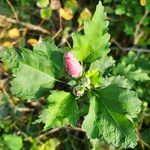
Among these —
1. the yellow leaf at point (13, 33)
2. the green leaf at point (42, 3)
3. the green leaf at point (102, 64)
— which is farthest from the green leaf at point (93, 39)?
the yellow leaf at point (13, 33)

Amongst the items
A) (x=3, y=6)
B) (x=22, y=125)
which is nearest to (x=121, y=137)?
(x=22, y=125)

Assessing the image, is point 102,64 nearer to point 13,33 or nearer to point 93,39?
point 93,39

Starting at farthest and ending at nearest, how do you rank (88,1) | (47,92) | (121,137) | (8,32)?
(88,1) < (8,32) < (47,92) < (121,137)

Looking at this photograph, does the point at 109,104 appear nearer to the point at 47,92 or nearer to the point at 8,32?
the point at 47,92

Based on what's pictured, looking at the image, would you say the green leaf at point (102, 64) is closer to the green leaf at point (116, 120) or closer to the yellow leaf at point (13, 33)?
the green leaf at point (116, 120)

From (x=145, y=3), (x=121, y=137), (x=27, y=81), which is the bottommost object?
(x=121, y=137)

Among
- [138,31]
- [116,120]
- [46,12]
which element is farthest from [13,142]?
[138,31]

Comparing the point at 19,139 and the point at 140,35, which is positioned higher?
the point at 140,35
